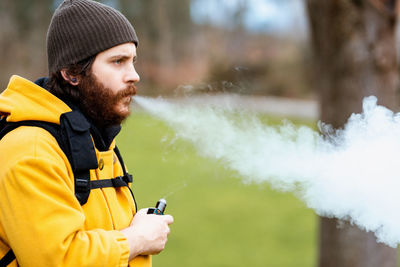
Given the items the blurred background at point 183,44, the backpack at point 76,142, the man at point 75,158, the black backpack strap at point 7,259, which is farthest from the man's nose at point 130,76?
the blurred background at point 183,44

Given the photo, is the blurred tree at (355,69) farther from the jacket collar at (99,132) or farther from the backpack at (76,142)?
Result: the backpack at (76,142)

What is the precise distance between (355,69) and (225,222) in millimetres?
4018

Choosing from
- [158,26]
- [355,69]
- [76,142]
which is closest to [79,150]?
[76,142]

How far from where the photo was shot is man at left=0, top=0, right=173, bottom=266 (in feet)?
4.85


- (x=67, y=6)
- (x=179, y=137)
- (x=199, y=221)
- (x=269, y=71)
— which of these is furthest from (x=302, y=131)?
(x=269, y=71)

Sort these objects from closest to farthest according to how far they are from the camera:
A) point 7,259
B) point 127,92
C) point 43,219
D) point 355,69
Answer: point 43,219 < point 7,259 < point 127,92 < point 355,69

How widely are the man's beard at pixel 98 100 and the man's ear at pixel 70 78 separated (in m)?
Result: 0.02

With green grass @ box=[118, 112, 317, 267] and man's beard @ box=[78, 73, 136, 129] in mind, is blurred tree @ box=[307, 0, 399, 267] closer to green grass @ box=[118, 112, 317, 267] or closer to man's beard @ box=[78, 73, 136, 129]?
green grass @ box=[118, 112, 317, 267]

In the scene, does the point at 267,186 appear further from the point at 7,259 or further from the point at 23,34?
the point at 23,34

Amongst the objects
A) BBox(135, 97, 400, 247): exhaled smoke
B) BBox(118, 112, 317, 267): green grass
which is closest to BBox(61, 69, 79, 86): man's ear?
BBox(135, 97, 400, 247): exhaled smoke

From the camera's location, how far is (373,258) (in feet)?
12.0

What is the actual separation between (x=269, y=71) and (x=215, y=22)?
6.62 m

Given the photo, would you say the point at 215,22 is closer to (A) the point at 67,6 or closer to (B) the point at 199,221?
(B) the point at 199,221

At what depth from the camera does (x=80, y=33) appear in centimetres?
179
